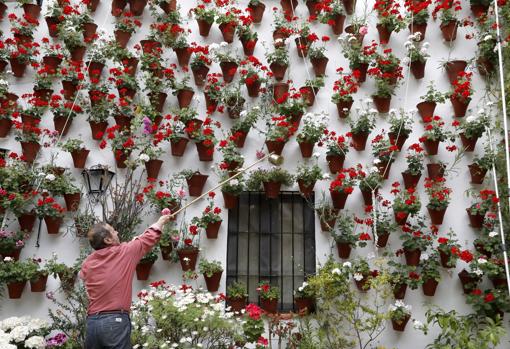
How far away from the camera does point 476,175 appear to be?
582 centimetres

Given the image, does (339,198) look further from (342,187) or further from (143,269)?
(143,269)

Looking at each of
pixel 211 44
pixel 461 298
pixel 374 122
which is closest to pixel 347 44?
pixel 374 122

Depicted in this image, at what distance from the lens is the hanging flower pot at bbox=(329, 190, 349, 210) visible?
5.80 metres

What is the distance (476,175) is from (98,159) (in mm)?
4526

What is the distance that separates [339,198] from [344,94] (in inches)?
52.1

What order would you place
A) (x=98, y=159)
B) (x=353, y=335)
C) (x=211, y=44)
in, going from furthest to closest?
(x=211, y=44)
(x=98, y=159)
(x=353, y=335)

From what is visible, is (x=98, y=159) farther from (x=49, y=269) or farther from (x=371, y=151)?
(x=371, y=151)

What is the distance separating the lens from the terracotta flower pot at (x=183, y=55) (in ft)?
Answer: 21.4

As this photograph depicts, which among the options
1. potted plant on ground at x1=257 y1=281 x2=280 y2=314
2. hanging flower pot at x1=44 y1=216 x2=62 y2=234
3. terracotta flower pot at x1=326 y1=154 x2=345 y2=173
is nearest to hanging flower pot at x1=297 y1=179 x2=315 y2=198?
terracotta flower pot at x1=326 y1=154 x2=345 y2=173

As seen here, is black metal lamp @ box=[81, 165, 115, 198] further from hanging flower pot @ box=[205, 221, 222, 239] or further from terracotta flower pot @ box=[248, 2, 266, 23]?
terracotta flower pot @ box=[248, 2, 266, 23]

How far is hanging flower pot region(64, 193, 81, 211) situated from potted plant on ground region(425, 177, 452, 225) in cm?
407

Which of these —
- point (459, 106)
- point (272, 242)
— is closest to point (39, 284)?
point (272, 242)

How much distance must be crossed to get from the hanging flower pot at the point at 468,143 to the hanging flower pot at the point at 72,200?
4.59 meters

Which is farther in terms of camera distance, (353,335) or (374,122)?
(374,122)
